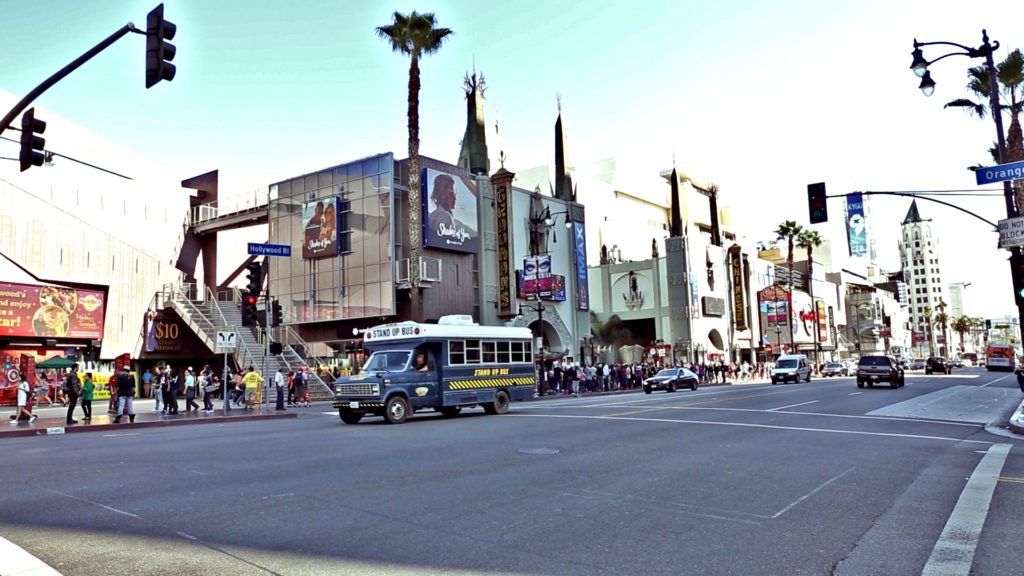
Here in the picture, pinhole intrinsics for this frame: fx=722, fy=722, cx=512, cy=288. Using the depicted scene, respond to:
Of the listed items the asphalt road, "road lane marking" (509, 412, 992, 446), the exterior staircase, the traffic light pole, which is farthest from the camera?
the exterior staircase

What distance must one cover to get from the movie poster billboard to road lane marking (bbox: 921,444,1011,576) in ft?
111

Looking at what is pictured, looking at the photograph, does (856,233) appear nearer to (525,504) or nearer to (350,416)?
(350,416)

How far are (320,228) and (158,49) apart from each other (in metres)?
31.9

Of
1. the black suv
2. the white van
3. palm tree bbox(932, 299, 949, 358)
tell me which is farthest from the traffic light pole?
palm tree bbox(932, 299, 949, 358)

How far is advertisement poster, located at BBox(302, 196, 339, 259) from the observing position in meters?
41.9

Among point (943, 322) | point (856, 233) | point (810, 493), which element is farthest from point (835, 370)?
point (943, 322)

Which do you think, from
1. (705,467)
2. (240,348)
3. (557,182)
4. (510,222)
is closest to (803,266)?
(557,182)

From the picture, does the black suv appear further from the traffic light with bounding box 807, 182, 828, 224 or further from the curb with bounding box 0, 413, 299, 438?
the curb with bounding box 0, 413, 299, 438

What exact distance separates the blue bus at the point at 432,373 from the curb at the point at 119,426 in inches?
163

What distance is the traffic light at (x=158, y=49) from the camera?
36.5 feet

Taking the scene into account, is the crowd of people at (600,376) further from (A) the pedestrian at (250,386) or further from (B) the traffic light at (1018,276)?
(B) the traffic light at (1018,276)

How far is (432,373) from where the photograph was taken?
2028cm

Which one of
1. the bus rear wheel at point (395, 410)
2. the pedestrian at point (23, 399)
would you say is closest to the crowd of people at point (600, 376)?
the bus rear wheel at point (395, 410)

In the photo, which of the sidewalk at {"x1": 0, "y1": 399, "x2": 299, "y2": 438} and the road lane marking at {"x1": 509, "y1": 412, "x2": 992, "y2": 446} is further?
the sidewalk at {"x1": 0, "y1": 399, "x2": 299, "y2": 438}
